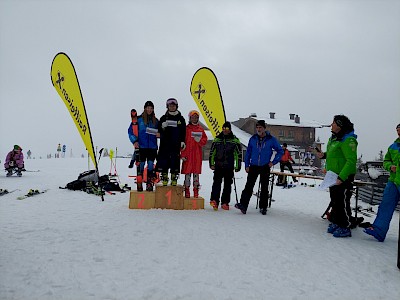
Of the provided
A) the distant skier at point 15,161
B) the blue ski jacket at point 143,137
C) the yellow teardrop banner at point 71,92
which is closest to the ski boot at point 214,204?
the blue ski jacket at point 143,137

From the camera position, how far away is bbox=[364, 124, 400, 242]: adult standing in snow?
4027mm

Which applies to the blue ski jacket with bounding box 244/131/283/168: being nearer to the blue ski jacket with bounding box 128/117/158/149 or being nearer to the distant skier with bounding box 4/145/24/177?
the blue ski jacket with bounding box 128/117/158/149

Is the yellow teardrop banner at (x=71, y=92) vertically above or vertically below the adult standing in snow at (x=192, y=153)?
above

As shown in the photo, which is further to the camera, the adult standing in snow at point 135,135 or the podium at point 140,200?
the adult standing in snow at point 135,135

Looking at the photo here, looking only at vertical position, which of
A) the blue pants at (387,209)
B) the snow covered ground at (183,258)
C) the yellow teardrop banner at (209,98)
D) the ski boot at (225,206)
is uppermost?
the yellow teardrop banner at (209,98)

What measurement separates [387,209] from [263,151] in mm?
2338

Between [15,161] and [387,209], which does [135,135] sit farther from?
[15,161]

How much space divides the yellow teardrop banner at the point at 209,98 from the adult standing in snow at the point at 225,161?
2745 mm

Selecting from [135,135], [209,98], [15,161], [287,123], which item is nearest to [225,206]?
[135,135]

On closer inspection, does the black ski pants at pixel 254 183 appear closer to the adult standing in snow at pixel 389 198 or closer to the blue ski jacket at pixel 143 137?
the adult standing in snow at pixel 389 198

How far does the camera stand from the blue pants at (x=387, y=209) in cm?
404

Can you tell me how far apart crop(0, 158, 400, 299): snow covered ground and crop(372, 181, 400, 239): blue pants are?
21 centimetres

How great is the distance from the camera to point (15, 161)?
12.6 meters

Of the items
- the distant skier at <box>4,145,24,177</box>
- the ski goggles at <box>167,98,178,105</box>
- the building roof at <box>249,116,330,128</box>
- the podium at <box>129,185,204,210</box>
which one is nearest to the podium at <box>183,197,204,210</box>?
the podium at <box>129,185,204,210</box>
